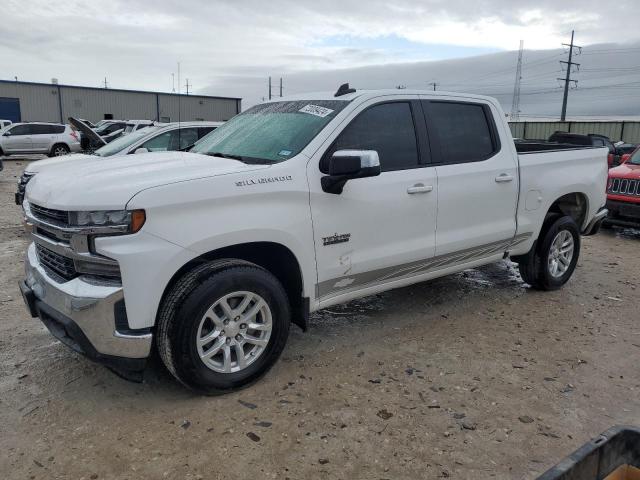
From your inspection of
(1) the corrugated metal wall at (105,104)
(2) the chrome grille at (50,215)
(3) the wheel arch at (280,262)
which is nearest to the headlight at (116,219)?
(2) the chrome grille at (50,215)

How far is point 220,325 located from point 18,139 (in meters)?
22.4

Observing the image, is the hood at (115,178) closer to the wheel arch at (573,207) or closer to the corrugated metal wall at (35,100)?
the wheel arch at (573,207)

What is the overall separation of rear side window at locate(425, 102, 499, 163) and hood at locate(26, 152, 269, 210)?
173 centimetres

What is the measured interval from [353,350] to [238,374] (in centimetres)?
111

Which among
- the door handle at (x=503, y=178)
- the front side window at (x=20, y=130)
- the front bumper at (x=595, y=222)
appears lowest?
the front bumper at (x=595, y=222)

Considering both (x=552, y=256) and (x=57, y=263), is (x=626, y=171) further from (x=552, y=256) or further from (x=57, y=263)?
(x=57, y=263)

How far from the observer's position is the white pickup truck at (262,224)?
304cm

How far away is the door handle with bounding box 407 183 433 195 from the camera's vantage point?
13.7 feet

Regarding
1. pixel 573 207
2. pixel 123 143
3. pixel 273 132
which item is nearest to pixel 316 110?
pixel 273 132

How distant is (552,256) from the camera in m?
5.75

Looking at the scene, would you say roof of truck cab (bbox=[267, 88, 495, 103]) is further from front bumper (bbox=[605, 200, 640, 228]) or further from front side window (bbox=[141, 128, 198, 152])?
front bumper (bbox=[605, 200, 640, 228])

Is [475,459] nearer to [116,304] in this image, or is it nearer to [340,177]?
[340,177]

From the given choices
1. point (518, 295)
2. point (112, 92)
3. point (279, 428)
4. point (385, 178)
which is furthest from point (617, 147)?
point (112, 92)

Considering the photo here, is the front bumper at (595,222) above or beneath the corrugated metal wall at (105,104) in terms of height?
beneath
